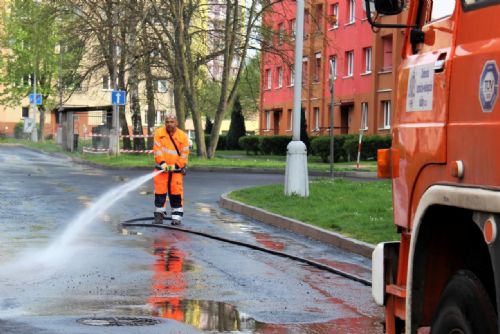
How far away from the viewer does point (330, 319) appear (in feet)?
26.6

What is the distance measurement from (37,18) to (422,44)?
3730 cm

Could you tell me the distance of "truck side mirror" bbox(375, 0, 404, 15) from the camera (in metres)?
4.90

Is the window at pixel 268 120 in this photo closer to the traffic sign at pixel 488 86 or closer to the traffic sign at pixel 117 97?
the traffic sign at pixel 117 97

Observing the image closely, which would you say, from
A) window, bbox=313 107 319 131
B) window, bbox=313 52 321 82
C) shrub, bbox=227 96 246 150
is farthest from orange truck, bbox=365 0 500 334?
shrub, bbox=227 96 246 150

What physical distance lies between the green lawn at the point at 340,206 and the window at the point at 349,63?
31.1 metres

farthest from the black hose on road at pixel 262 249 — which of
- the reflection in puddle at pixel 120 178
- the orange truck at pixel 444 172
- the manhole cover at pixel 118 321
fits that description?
the reflection in puddle at pixel 120 178

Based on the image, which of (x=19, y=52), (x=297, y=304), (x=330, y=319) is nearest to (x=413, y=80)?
(x=330, y=319)

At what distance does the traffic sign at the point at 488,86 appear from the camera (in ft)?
13.1

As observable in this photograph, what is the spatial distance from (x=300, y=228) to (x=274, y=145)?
38.0 meters

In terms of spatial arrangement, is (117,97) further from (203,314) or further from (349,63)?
(203,314)

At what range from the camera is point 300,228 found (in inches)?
599

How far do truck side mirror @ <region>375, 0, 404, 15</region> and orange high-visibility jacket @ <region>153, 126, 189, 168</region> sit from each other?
414 inches

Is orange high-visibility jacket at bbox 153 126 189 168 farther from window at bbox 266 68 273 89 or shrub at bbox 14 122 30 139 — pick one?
shrub at bbox 14 122 30 139

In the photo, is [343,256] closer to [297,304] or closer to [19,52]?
[297,304]
